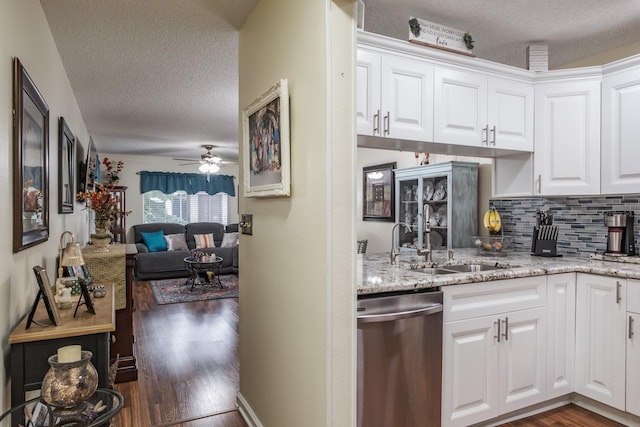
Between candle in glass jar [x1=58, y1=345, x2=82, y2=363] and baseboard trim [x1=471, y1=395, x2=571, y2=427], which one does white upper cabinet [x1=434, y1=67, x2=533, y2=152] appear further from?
candle in glass jar [x1=58, y1=345, x2=82, y2=363]

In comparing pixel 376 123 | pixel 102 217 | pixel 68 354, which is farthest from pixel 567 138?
pixel 102 217

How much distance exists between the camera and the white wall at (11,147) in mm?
1356

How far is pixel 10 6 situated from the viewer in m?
1.47

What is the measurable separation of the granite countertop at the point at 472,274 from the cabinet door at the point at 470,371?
0.25 meters

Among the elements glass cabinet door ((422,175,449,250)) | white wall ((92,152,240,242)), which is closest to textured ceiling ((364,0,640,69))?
glass cabinet door ((422,175,449,250))

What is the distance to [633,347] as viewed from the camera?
219 cm

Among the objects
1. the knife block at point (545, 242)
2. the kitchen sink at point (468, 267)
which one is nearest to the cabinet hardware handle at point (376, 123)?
the kitchen sink at point (468, 267)

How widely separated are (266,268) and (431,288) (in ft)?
2.83

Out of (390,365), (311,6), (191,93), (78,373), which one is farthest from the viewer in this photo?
(191,93)

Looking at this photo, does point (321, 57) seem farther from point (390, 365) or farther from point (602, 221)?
point (602, 221)

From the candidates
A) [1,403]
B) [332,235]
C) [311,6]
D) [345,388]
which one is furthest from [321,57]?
[1,403]

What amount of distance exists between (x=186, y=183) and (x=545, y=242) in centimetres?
717

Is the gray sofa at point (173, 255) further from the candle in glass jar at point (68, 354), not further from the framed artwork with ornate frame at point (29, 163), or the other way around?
the candle in glass jar at point (68, 354)

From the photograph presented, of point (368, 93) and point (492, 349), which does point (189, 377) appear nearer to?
point (492, 349)
